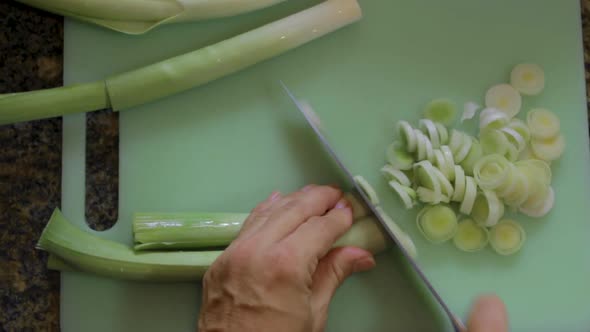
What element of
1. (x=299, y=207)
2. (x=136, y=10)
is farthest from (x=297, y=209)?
(x=136, y=10)

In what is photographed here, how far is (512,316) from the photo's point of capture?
4.87ft

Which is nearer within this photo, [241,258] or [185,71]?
[241,258]

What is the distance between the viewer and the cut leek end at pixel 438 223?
145 centimetres

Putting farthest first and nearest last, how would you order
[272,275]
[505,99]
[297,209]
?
[505,99] < [297,209] < [272,275]

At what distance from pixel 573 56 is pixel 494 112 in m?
0.31

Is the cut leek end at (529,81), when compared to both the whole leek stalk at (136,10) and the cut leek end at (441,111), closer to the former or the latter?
the cut leek end at (441,111)

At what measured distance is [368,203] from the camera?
1.40 metres

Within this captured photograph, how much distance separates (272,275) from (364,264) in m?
0.36

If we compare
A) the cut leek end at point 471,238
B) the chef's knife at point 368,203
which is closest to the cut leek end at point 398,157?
the chef's knife at point 368,203

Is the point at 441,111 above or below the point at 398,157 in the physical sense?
above

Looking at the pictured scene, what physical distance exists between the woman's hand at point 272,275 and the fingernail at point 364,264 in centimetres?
12

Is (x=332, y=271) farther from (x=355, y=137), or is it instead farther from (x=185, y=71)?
(x=185, y=71)

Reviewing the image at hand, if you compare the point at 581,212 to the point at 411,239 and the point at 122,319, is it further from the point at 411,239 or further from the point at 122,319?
the point at 122,319

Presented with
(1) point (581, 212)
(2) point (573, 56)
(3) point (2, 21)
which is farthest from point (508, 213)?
(3) point (2, 21)
